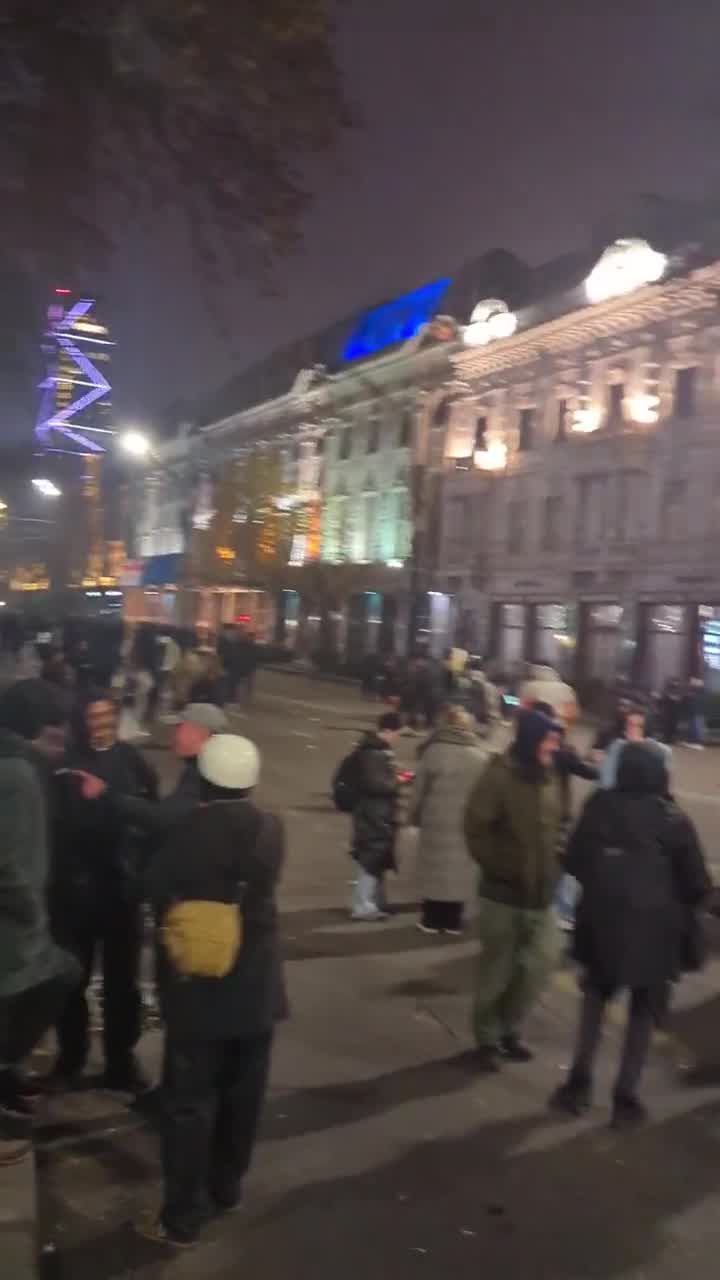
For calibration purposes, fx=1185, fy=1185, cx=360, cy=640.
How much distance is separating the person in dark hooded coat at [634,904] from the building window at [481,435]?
124 ft

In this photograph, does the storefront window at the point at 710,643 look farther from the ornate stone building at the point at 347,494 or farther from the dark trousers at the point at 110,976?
the dark trousers at the point at 110,976

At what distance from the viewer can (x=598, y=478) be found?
3619cm

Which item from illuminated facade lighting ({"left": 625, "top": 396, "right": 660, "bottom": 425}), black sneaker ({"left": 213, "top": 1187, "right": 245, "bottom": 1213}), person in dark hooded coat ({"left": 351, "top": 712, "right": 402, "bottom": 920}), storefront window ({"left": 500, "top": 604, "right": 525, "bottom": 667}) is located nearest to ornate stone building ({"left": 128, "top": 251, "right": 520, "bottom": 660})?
storefront window ({"left": 500, "top": 604, "right": 525, "bottom": 667})

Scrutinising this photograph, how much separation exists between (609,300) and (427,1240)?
111ft

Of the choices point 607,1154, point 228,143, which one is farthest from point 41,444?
point 607,1154

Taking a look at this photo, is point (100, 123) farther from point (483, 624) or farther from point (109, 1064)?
point (483, 624)

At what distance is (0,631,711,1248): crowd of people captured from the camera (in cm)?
366

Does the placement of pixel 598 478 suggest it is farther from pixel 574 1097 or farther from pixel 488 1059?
pixel 574 1097

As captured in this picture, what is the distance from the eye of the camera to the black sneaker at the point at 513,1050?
5.62 m

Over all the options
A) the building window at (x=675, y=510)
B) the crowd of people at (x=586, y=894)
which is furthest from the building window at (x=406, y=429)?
the crowd of people at (x=586, y=894)

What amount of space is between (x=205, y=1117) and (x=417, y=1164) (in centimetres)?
115

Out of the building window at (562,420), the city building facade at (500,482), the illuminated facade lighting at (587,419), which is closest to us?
the city building facade at (500,482)

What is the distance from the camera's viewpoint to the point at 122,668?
21.8 meters

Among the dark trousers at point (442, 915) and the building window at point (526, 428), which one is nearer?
the dark trousers at point (442, 915)
